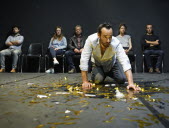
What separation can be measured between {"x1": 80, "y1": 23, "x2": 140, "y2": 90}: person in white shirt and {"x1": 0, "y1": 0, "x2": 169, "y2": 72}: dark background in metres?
3.24

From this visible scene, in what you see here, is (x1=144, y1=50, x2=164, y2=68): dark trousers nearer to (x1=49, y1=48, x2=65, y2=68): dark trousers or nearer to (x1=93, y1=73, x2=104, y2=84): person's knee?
(x1=49, y1=48, x2=65, y2=68): dark trousers

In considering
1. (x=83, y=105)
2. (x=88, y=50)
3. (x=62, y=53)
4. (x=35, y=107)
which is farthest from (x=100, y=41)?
(x=62, y=53)

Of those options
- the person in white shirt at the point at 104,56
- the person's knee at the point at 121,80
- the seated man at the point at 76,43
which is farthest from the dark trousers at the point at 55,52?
the person's knee at the point at 121,80

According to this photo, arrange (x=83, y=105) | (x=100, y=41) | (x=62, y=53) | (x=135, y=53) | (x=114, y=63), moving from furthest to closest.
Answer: (x=135, y=53), (x=62, y=53), (x=114, y=63), (x=100, y=41), (x=83, y=105)

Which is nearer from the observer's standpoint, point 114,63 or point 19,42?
point 114,63

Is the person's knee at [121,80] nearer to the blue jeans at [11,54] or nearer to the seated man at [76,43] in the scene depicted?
the seated man at [76,43]

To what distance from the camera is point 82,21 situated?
20.3 feet

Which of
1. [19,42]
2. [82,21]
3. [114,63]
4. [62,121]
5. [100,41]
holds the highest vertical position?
[82,21]

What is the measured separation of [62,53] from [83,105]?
13.7 ft

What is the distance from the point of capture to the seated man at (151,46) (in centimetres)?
543

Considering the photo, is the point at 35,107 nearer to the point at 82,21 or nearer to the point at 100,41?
the point at 100,41

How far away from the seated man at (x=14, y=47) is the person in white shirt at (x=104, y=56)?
3376 millimetres

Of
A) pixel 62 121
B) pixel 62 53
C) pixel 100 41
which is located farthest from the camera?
pixel 62 53

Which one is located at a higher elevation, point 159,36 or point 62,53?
point 159,36
